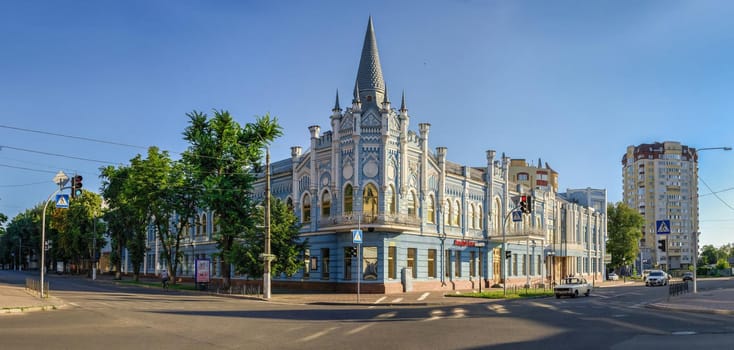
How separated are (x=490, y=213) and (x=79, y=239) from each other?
55.1 m

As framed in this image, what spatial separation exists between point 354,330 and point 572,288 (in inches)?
962

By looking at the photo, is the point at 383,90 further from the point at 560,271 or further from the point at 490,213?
the point at 560,271

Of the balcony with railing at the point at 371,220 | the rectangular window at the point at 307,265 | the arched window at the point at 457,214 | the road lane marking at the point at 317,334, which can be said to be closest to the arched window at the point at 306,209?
the rectangular window at the point at 307,265

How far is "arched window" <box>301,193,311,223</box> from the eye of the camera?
45406 mm

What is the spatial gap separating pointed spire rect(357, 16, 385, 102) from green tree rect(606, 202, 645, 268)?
57.0m

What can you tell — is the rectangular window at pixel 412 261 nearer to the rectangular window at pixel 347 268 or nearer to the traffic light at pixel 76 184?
the rectangular window at pixel 347 268

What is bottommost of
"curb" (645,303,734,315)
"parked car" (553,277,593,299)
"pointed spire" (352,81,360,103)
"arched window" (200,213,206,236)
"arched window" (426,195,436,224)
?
"parked car" (553,277,593,299)

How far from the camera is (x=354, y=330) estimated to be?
17516 millimetres

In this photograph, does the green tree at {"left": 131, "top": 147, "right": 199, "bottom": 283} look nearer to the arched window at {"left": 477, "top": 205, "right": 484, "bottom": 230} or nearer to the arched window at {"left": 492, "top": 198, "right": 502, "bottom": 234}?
the arched window at {"left": 477, "top": 205, "right": 484, "bottom": 230}

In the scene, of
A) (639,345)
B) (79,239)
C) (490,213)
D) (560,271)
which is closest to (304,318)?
(639,345)

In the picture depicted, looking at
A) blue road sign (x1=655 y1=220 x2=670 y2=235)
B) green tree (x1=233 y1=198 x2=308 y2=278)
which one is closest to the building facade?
green tree (x1=233 y1=198 x2=308 y2=278)

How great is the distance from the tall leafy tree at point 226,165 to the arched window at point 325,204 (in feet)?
16.2

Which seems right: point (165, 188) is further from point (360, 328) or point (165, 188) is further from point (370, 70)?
point (360, 328)

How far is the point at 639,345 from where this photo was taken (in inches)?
572
